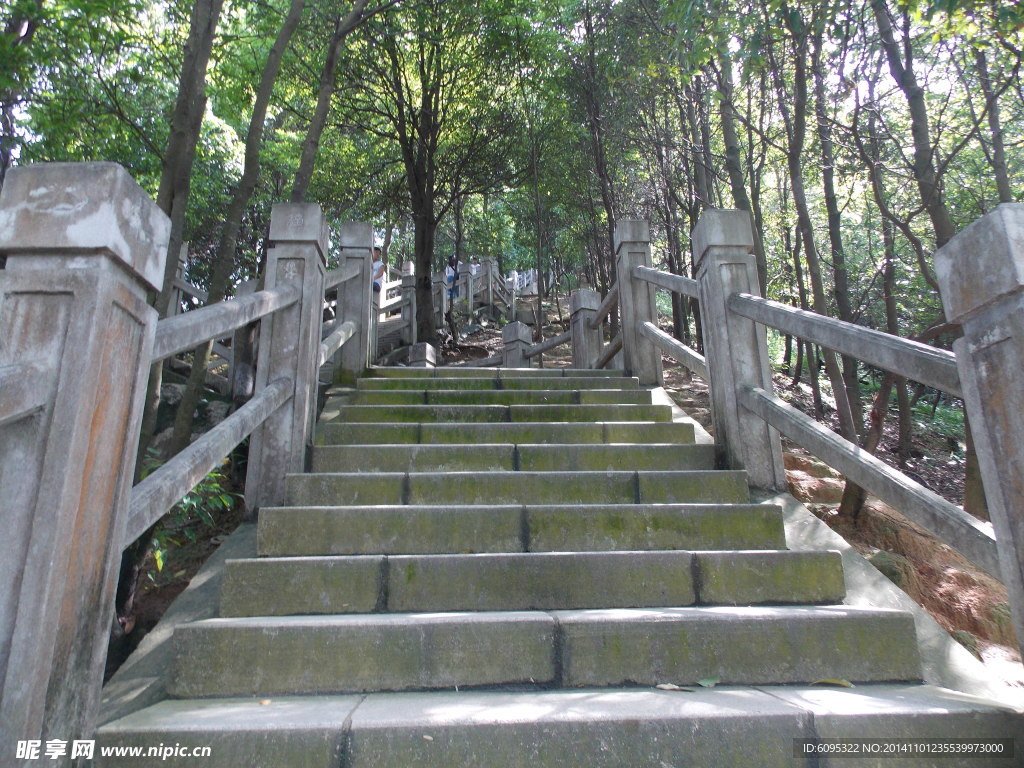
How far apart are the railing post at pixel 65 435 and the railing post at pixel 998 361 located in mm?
2142

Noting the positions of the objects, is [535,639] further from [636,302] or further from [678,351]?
[636,302]

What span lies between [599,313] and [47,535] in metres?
5.17

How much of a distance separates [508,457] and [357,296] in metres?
2.07

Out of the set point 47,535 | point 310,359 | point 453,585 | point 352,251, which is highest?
point 352,251

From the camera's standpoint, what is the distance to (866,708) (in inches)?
63.9

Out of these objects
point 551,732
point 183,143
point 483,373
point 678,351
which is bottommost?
point 551,732

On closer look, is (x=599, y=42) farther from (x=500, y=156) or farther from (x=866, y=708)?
(x=866, y=708)

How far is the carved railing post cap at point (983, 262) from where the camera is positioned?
58.7 inches

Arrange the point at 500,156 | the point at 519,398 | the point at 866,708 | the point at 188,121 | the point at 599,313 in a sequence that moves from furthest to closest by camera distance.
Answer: the point at 500,156, the point at 599,313, the point at 519,398, the point at 188,121, the point at 866,708

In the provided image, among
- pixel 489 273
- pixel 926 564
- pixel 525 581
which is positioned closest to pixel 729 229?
pixel 525 581

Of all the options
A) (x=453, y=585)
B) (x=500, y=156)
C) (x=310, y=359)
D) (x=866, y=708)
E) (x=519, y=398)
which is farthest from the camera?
(x=500, y=156)

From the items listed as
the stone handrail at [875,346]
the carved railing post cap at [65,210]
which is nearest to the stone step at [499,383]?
the stone handrail at [875,346]

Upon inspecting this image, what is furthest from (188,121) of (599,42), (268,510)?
(599,42)

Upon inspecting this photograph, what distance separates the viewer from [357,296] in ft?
15.0
